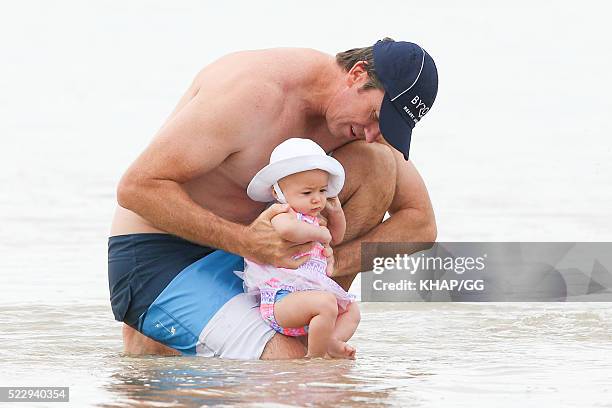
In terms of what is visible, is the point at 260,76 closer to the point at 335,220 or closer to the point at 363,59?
the point at 363,59

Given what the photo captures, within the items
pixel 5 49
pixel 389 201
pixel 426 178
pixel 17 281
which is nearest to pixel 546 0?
pixel 5 49

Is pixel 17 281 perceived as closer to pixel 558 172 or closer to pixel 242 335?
pixel 242 335

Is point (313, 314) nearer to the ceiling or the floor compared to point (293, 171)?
nearer to the floor

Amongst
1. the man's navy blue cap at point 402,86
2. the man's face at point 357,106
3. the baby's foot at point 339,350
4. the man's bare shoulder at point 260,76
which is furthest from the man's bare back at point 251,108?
the baby's foot at point 339,350

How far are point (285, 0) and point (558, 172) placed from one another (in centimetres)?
1029

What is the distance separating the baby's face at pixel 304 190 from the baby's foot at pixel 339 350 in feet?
1.69

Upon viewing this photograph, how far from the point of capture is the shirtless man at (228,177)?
530 centimetres

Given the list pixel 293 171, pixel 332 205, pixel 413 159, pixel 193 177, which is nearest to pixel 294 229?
pixel 293 171

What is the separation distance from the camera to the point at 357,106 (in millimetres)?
5461

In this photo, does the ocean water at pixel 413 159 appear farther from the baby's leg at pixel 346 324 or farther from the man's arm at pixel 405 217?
the man's arm at pixel 405 217

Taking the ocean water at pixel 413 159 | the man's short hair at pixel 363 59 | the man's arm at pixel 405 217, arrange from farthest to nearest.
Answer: the man's arm at pixel 405 217 < the man's short hair at pixel 363 59 < the ocean water at pixel 413 159

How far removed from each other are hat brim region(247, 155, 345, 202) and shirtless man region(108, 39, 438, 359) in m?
0.11

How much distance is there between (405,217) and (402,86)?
0.89 metres

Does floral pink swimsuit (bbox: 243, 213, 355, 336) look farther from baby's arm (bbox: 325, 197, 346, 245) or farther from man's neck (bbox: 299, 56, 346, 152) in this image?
man's neck (bbox: 299, 56, 346, 152)
